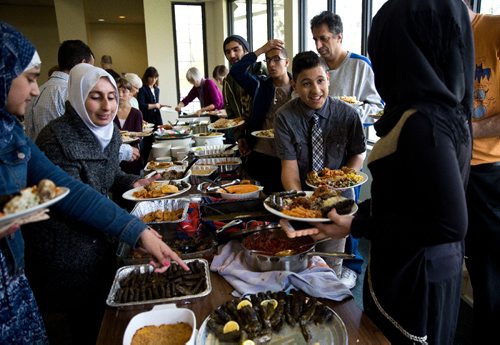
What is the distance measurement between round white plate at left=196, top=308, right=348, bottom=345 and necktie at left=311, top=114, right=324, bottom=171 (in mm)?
1122

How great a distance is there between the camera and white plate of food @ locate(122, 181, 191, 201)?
1785 mm

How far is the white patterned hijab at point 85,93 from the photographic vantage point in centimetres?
148

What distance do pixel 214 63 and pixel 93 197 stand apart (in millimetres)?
7676

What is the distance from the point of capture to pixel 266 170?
2.68 m

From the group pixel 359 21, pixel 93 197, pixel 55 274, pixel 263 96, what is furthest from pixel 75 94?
pixel 359 21

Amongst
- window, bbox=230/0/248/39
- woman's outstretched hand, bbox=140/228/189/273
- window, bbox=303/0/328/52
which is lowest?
woman's outstretched hand, bbox=140/228/189/273

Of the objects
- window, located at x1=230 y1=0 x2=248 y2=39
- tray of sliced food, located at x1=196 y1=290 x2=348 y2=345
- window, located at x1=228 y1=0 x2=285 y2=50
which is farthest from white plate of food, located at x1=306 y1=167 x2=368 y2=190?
window, located at x1=230 y1=0 x2=248 y2=39

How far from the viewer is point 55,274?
1.34 m

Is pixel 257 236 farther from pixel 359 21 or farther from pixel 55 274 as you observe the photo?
pixel 359 21

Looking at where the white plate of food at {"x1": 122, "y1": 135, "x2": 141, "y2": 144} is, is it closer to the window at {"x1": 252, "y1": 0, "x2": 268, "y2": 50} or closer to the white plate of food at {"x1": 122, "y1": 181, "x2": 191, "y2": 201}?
the white plate of food at {"x1": 122, "y1": 181, "x2": 191, "y2": 201}

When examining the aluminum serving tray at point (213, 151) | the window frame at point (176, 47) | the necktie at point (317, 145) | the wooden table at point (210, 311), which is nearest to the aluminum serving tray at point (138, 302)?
the wooden table at point (210, 311)

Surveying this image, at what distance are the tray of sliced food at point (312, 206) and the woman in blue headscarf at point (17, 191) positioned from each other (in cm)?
43

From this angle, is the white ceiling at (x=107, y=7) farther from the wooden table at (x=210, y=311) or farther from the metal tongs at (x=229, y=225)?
the wooden table at (x=210, y=311)

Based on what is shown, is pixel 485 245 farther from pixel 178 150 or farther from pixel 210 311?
pixel 178 150
